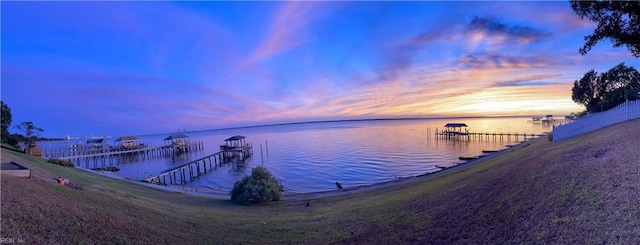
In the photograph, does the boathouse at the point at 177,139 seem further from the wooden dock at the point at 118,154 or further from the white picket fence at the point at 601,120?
the white picket fence at the point at 601,120

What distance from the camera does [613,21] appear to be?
1519 cm

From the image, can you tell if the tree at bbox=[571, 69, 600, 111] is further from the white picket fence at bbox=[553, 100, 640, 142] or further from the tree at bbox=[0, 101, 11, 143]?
the tree at bbox=[0, 101, 11, 143]

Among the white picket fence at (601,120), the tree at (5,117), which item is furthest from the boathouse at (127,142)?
the white picket fence at (601,120)

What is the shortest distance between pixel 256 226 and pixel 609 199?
27.3 feet

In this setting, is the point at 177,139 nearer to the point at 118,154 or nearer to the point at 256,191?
the point at 118,154

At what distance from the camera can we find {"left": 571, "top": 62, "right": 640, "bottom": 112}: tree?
1881 inches

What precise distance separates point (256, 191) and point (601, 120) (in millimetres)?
20670

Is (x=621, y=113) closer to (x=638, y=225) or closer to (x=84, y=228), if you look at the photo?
(x=638, y=225)

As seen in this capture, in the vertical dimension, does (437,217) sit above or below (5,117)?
below

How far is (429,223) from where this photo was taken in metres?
7.56

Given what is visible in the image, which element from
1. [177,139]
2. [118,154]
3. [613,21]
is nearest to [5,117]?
[118,154]

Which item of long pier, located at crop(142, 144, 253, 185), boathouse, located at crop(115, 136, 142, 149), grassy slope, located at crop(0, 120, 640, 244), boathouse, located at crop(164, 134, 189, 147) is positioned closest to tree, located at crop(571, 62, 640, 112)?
grassy slope, located at crop(0, 120, 640, 244)

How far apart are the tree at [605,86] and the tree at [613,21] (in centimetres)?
3844

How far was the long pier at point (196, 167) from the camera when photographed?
122 ft
